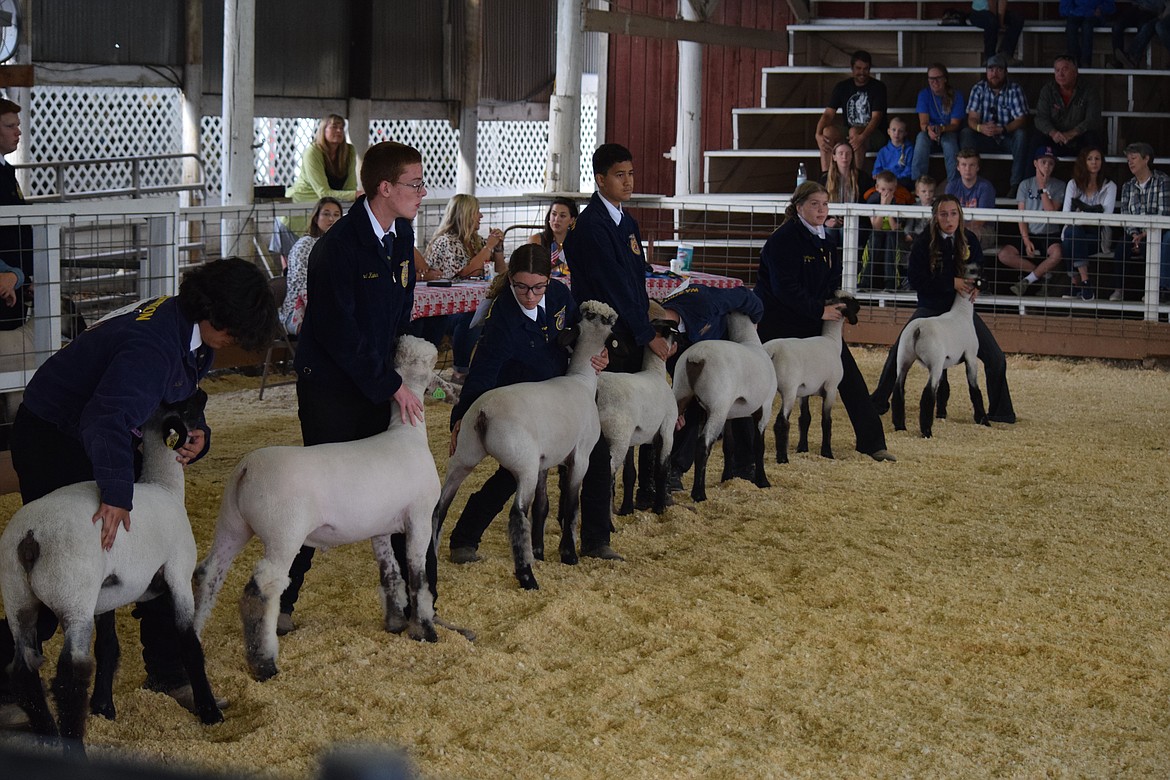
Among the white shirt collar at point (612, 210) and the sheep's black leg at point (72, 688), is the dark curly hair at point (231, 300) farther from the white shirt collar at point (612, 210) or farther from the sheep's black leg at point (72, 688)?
the white shirt collar at point (612, 210)

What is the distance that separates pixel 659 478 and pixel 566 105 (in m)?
7.88

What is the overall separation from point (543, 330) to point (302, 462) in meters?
1.75

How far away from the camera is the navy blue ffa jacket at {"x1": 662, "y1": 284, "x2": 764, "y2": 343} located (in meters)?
6.89

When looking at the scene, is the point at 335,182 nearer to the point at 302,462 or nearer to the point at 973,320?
the point at 973,320

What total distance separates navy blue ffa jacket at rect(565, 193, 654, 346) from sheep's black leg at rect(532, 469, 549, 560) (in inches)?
33.2

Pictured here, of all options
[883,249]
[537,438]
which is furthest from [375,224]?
[883,249]

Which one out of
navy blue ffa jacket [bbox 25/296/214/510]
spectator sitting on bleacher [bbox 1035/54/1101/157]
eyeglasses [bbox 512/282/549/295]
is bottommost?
navy blue ffa jacket [bbox 25/296/214/510]

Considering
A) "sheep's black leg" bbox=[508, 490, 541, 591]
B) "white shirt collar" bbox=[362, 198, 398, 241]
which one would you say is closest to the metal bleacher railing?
"white shirt collar" bbox=[362, 198, 398, 241]

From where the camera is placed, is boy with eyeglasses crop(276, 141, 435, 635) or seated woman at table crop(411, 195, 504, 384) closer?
boy with eyeglasses crop(276, 141, 435, 635)

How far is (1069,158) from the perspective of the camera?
13.2 m

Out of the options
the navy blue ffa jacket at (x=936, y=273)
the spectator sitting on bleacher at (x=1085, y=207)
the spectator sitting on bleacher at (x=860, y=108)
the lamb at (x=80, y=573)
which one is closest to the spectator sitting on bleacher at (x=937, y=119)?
the spectator sitting on bleacher at (x=860, y=108)

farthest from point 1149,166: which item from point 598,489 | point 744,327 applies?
point 598,489

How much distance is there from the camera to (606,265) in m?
5.84

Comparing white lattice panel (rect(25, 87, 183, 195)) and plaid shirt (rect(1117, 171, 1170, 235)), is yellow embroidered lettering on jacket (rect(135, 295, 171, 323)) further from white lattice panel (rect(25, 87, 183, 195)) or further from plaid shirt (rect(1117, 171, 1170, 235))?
plaid shirt (rect(1117, 171, 1170, 235))
